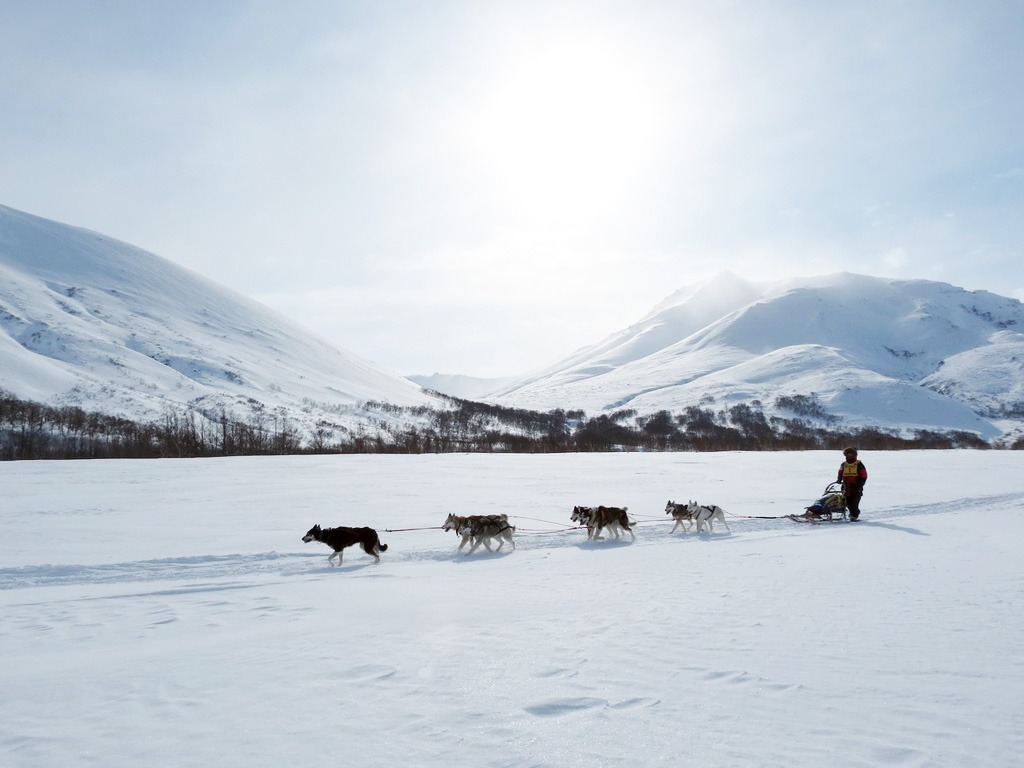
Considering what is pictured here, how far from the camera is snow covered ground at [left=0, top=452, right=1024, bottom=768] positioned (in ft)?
13.1

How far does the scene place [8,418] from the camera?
180 ft

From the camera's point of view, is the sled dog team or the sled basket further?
the sled basket

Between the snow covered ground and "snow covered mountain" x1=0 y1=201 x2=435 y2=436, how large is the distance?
68.8 m

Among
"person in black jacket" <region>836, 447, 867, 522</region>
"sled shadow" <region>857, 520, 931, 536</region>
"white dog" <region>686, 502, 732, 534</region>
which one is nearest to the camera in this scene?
"sled shadow" <region>857, 520, 931, 536</region>

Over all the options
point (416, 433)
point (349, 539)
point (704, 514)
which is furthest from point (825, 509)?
point (416, 433)

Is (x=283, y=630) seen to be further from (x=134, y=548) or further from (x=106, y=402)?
(x=106, y=402)

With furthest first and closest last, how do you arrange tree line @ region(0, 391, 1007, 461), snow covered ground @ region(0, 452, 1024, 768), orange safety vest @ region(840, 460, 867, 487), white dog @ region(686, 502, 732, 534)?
tree line @ region(0, 391, 1007, 461)
orange safety vest @ region(840, 460, 867, 487)
white dog @ region(686, 502, 732, 534)
snow covered ground @ region(0, 452, 1024, 768)

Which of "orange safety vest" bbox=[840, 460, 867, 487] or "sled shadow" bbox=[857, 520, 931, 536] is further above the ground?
"orange safety vest" bbox=[840, 460, 867, 487]

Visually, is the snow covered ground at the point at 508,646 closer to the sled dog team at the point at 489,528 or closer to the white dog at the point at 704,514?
the sled dog team at the point at 489,528

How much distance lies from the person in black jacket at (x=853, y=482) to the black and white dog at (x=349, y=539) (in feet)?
38.7

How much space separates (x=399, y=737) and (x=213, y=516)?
12.1 metres

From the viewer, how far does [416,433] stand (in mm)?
86312

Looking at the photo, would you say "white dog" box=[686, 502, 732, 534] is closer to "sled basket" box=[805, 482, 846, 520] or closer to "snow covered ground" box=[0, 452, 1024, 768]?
"snow covered ground" box=[0, 452, 1024, 768]

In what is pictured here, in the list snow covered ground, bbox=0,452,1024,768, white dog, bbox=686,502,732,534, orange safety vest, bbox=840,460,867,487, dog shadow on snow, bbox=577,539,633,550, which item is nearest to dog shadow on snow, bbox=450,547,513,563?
snow covered ground, bbox=0,452,1024,768
